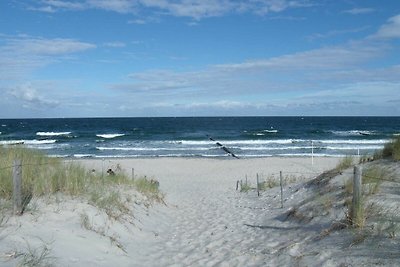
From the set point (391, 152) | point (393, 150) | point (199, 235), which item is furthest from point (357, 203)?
point (391, 152)

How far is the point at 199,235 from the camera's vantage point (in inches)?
349

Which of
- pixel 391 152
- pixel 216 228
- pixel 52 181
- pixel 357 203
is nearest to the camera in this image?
pixel 357 203

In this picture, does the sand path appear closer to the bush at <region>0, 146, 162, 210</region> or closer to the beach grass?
the beach grass

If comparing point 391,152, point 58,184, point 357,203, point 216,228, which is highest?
point 391,152

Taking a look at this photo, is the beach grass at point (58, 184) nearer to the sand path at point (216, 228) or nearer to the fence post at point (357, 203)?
the sand path at point (216, 228)

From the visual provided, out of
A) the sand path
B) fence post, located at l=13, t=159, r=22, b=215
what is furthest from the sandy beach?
fence post, located at l=13, t=159, r=22, b=215

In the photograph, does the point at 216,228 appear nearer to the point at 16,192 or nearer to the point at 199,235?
the point at 199,235

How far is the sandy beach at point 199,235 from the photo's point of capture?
5969 mm

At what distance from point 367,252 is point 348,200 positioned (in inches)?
94.6

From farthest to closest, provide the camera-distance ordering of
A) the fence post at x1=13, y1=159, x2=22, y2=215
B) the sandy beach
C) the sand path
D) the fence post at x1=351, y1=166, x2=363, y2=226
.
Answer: the sand path, the fence post at x1=13, y1=159, x2=22, y2=215, the fence post at x1=351, y1=166, x2=363, y2=226, the sandy beach

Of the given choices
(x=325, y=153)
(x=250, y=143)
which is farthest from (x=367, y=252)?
(x=250, y=143)

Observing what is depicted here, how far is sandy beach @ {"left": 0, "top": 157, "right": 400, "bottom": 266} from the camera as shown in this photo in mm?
5969

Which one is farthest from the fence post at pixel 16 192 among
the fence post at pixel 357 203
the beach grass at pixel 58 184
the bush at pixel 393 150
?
the bush at pixel 393 150

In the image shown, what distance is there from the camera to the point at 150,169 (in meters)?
26.5
